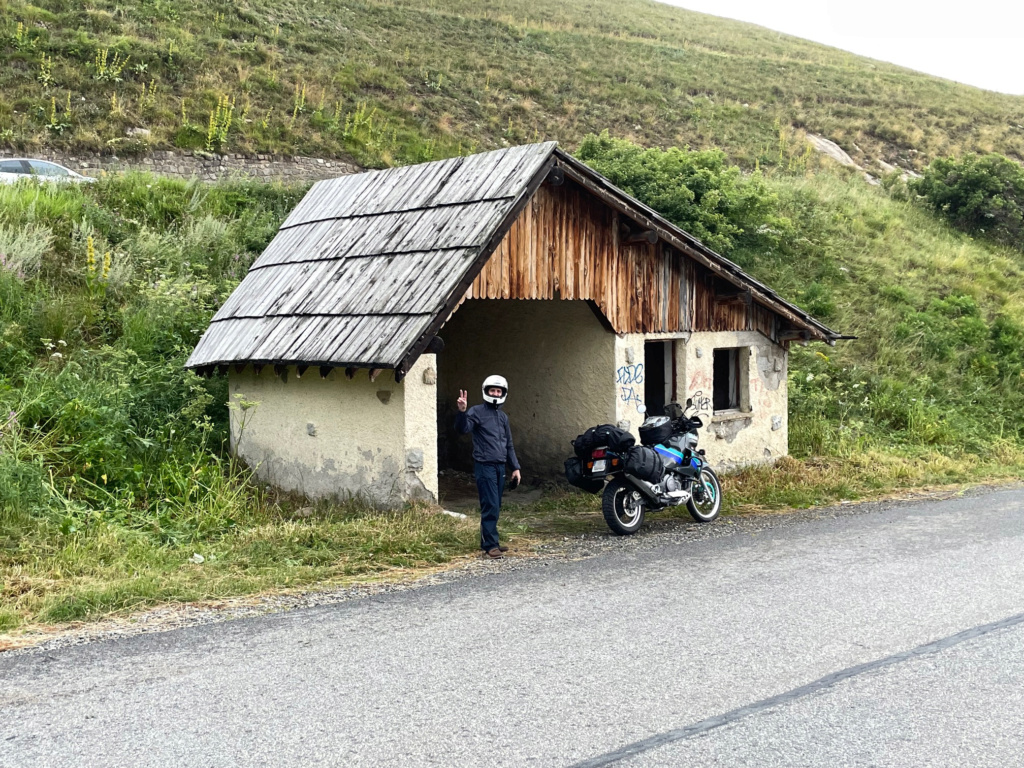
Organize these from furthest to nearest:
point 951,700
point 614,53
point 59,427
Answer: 1. point 614,53
2. point 59,427
3. point 951,700

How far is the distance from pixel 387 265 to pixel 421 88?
2863 centimetres

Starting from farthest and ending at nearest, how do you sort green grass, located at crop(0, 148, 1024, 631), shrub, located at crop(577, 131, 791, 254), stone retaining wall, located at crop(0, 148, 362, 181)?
stone retaining wall, located at crop(0, 148, 362, 181), shrub, located at crop(577, 131, 791, 254), green grass, located at crop(0, 148, 1024, 631)

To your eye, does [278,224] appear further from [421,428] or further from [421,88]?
[421,88]

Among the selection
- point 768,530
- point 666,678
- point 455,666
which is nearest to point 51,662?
point 455,666

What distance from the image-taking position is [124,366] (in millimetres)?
13273

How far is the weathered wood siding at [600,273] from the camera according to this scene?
37.8ft

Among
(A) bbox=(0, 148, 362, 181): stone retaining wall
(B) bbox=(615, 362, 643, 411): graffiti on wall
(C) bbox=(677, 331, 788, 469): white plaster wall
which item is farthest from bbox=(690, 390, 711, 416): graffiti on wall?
(A) bbox=(0, 148, 362, 181): stone retaining wall

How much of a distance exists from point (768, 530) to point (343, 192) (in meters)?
7.77

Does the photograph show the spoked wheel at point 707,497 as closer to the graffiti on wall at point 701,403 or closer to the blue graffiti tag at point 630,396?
the blue graffiti tag at point 630,396

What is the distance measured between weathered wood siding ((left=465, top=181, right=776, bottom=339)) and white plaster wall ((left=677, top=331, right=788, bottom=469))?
11.2 inches

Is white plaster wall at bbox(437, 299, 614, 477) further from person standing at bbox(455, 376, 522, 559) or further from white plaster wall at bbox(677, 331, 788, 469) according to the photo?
person standing at bbox(455, 376, 522, 559)

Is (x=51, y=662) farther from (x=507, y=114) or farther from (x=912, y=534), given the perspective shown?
(x=507, y=114)

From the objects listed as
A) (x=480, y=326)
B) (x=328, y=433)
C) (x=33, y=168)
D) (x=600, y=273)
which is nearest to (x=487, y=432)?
(x=328, y=433)

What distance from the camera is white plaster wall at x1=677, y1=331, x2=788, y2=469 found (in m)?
14.0
